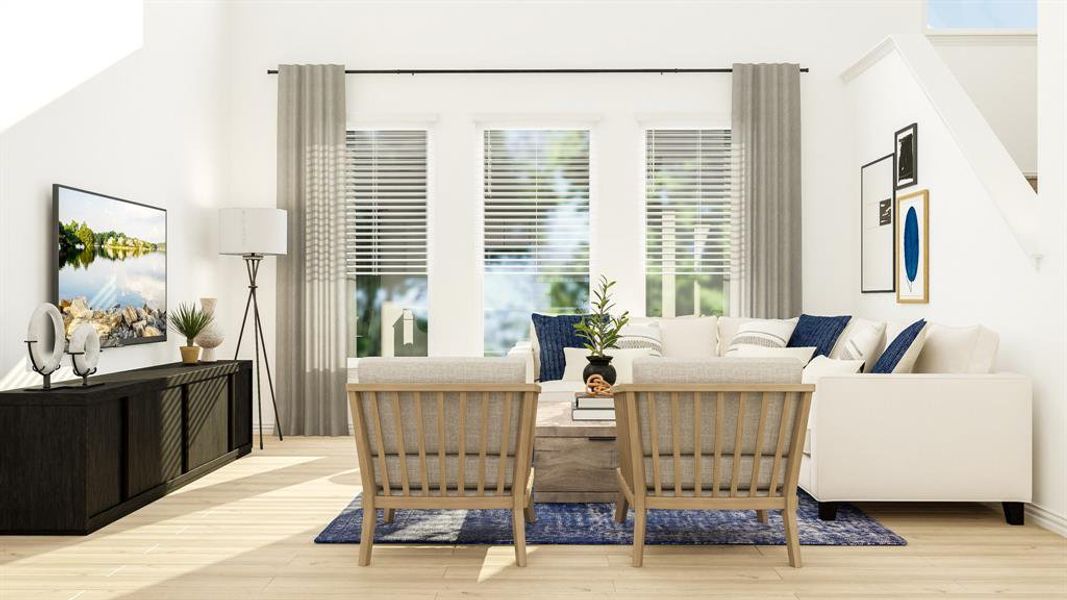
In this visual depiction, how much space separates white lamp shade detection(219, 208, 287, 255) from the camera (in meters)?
6.05

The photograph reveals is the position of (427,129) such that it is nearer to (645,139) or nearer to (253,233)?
(253,233)

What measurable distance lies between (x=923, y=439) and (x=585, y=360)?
2545 millimetres

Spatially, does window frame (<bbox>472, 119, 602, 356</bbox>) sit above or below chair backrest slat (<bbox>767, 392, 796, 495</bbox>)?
above

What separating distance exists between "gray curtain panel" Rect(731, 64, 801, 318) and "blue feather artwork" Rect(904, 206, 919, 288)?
44.5 inches

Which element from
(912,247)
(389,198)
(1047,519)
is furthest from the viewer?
(389,198)

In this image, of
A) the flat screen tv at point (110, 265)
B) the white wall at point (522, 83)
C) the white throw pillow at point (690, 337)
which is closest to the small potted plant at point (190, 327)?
the flat screen tv at point (110, 265)

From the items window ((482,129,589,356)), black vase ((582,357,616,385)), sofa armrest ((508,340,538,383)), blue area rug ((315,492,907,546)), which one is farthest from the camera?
window ((482,129,589,356))

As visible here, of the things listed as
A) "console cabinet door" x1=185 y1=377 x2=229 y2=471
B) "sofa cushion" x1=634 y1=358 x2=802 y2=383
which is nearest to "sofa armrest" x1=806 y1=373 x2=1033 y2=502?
"sofa cushion" x1=634 y1=358 x2=802 y2=383

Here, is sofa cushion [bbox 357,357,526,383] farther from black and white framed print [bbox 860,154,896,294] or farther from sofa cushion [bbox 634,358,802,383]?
black and white framed print [bbox 860,154,896,294]

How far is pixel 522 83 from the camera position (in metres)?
6.72

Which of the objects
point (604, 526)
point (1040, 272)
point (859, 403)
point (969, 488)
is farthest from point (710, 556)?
point (1040, 272)

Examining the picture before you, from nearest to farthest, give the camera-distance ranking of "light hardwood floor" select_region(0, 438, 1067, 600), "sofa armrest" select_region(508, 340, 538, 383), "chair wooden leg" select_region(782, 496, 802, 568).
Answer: "light hardwood floor" select_region(0, 438, 1067, 600), "chair wooden leg" select_region(782, 496, 802, 568), "sofa armrest" select_region(508, 340, 538, 383)

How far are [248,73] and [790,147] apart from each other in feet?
14.5

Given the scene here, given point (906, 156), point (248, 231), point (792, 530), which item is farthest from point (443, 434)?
Result: point (906, 156)
